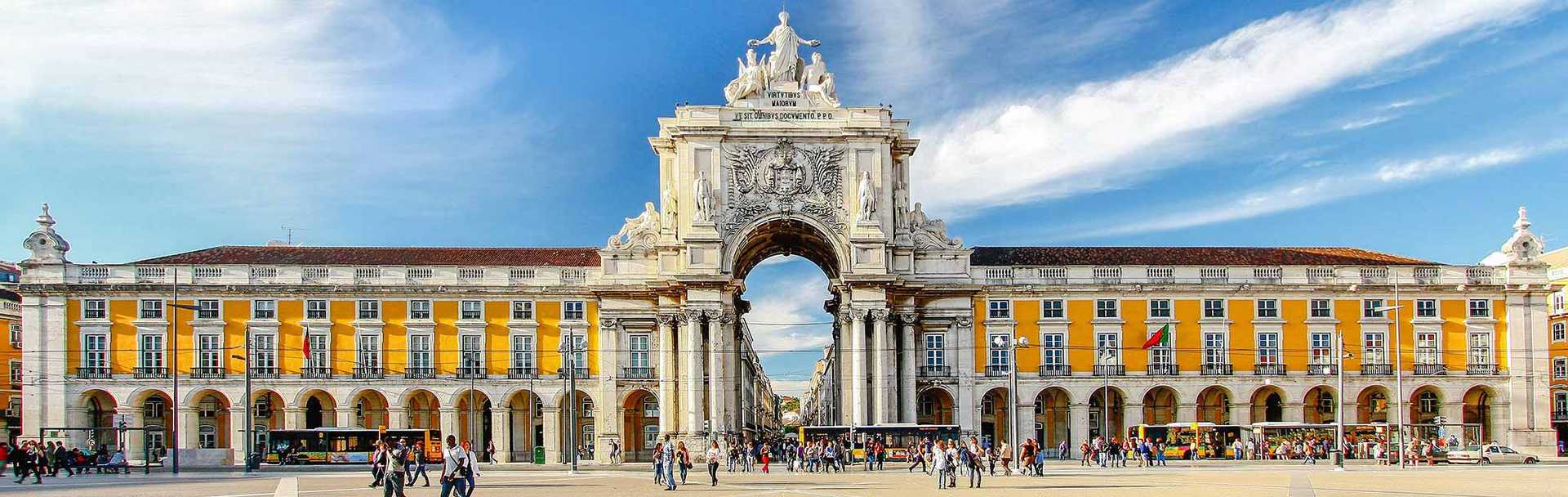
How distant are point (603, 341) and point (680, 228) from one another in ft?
23.5

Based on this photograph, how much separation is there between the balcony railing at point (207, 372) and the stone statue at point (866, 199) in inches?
1289

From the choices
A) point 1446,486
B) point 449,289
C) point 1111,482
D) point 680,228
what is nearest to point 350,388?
point 449,289

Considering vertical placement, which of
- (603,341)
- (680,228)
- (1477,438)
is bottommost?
(1477,438)

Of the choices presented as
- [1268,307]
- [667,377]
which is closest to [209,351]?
[667,377]

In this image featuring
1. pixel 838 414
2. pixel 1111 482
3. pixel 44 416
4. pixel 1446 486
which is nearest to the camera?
pixel 1446 486

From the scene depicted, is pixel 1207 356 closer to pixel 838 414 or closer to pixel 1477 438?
pixel 1477 438

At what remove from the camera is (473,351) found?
76125 millimetres

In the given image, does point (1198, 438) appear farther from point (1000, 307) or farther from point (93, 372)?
point (93, 372)

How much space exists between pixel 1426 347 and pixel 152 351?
63921 mm

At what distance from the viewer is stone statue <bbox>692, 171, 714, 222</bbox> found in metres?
72.9

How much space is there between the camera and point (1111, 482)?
4606 centimetres

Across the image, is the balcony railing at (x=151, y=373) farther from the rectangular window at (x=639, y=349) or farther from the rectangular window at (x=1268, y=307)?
the rectangular window at (x=1268, y=307)

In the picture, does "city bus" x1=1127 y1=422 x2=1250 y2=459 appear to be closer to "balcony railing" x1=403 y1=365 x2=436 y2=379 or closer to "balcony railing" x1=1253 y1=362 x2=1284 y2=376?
"balcony railing" x1=1253 y1=362 x2=1284 y2=376

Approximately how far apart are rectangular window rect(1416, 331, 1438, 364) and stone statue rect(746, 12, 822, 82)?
33957mm
